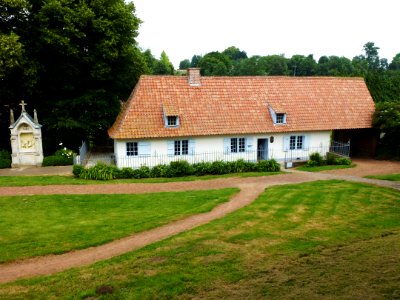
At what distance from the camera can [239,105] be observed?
26.8 m

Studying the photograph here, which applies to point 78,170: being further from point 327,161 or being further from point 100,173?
point 327,161

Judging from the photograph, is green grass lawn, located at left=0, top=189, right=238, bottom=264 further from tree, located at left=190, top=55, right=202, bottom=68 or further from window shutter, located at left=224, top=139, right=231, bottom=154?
tree, located at left=190, top=55, right=202, bottom=68

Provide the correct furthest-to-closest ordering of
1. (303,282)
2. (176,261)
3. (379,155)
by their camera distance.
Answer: (379,155) < (176,261) < (303,282)

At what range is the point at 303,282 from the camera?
7816 millimetres

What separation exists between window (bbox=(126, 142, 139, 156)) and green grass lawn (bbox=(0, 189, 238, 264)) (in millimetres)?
6658

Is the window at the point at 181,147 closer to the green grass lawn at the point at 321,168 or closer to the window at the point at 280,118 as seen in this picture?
the window at the point at 280,118

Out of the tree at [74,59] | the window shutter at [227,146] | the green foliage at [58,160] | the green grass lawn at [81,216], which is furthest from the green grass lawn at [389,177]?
the green foliage at [58,160]

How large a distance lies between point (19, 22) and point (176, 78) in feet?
39.9

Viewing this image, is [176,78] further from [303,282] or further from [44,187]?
[303,282]

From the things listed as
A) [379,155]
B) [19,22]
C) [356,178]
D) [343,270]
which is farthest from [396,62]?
[343,270]

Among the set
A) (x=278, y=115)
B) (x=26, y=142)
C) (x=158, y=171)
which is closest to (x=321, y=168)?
(x=278, y=115)

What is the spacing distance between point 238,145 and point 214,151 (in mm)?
1889

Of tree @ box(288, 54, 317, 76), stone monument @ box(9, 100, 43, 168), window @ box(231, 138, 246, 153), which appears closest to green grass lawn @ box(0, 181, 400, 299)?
window @ box(231, 138, 246, 153)

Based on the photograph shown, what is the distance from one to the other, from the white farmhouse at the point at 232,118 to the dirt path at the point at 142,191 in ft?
13.1
